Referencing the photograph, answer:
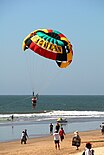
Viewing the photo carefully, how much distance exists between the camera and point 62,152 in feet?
61.5

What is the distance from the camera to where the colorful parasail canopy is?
20.9 m

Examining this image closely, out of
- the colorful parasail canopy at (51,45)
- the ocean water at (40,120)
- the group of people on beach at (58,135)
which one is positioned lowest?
the group of people on beach at (58,135)

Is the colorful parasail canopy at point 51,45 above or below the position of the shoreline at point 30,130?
above

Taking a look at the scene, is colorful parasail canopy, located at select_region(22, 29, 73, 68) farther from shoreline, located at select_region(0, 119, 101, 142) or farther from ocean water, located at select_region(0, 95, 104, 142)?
shoreline, located at select_region(0, 119, 101, 142)

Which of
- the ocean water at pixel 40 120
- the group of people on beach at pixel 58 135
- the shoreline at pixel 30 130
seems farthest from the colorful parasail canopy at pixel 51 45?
the shoreline at pixel 30 130

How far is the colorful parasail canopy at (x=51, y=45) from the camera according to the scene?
20859mm

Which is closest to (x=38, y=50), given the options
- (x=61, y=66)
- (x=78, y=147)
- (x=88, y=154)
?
(x=61, y=66)

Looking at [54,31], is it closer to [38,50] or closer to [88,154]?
[38,50]

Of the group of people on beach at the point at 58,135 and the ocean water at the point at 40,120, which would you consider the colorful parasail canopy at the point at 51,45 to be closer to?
the group of people on beach at the point at 58,135

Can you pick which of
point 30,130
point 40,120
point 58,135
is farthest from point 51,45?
point 40,120

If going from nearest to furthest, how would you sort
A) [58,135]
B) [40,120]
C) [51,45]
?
1. [58,135]
2. [51,45]
3. [40,120]

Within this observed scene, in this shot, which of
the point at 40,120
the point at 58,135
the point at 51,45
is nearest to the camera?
the point at 58,135

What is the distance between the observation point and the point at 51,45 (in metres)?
20.8

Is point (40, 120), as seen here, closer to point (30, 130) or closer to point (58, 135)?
point (30, 130)
